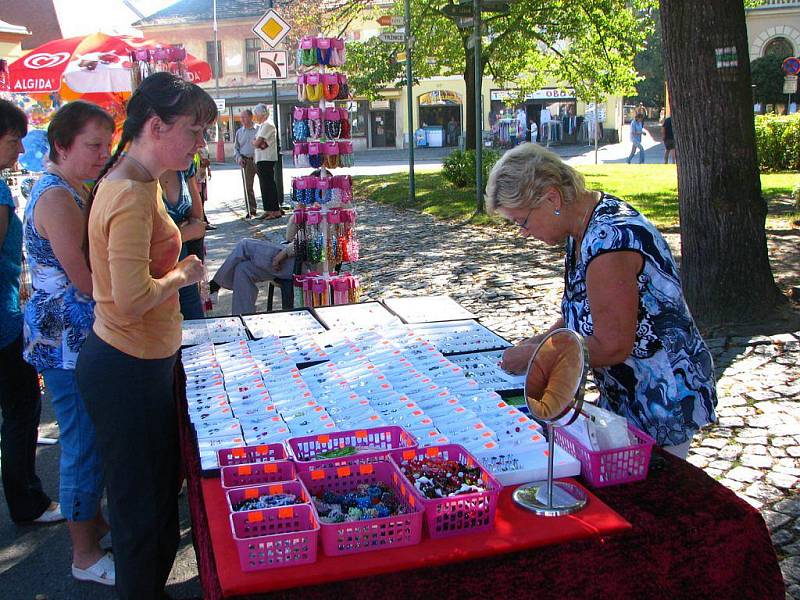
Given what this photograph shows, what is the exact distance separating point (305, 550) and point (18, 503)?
2.82m

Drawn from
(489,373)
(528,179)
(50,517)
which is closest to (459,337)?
(489,373)

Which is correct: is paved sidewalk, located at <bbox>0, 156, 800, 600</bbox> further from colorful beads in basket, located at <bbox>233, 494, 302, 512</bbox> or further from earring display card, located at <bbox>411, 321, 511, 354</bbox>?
colorful beads in basket, located at <bbox>233, 494, 302, 512</bbox>

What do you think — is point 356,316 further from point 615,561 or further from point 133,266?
Result: point 615,561

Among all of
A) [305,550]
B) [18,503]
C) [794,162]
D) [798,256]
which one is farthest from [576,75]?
[305,550]

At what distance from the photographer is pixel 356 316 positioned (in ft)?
14.0

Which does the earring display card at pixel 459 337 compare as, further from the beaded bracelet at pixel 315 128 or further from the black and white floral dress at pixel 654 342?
the beaded bracelet at pixel 315 128

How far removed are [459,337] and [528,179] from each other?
139 cm

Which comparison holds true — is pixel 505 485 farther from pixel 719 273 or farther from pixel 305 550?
pixel 719 273

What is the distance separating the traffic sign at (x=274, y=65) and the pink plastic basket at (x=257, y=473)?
13066mm

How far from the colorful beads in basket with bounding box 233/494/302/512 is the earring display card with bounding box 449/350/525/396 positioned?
1.06 meters

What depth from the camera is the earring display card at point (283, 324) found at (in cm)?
396

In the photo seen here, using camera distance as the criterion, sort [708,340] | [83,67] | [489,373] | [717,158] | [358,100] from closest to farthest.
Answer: [489,373] → [708,340] → [717,158] → [83,67] → [358,100]

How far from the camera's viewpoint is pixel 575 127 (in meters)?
44.2

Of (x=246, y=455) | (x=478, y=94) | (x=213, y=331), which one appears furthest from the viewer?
(x=478, y=94)
